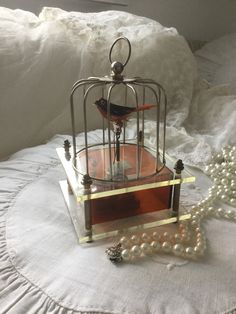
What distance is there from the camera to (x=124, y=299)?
405mm

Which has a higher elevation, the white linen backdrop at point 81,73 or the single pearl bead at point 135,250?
the white linen backdrop at point 81,73

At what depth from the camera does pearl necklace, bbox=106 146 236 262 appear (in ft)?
1.56

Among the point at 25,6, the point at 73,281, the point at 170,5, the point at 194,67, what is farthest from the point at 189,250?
the point at 170,5

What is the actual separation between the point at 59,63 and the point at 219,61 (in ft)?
2.16

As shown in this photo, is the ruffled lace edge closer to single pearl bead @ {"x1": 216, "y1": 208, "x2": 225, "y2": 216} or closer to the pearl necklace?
the pearl necklace

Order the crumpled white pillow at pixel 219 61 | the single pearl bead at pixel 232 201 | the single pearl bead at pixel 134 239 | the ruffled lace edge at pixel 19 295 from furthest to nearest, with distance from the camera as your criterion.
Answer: the crumpled white pillow at pixel 219 61 → the single pearl bead at pixel 232 201 → the single pearl bead at pixel 134 239 → the ruffled lace edge at pixel 19 295

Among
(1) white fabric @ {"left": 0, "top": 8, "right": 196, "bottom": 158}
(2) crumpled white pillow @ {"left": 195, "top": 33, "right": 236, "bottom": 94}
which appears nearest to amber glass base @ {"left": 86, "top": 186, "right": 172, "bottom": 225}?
(1) white fabric @ {"left": 0, "top": 8, "right": 196, "bottom": 158}

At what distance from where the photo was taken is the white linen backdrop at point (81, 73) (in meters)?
0.81

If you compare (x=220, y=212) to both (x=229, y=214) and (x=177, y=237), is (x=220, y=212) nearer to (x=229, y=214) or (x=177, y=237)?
(x=229, y=214)

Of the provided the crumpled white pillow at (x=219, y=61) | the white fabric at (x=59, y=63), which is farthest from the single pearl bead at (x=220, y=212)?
the crumpled white pillow at (x=219, y=61)

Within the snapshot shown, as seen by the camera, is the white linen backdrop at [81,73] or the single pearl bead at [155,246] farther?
the white linen backdrop at [81,73]

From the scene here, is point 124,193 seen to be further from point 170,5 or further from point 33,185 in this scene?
point 170,5

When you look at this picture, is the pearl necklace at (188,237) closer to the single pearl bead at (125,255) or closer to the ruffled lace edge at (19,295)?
the single pearl bead at (125,255)

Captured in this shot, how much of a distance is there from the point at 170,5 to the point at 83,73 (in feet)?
2.22
